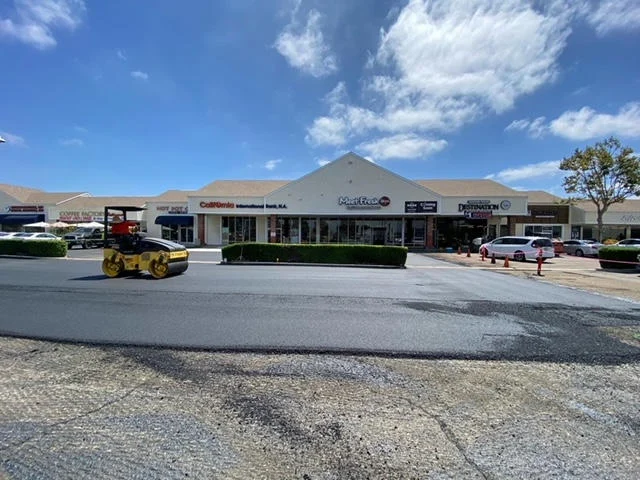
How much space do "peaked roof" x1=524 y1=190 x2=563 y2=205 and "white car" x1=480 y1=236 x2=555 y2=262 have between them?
20605mm

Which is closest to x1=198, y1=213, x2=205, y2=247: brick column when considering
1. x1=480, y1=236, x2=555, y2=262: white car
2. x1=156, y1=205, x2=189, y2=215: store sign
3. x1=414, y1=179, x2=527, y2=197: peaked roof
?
x1=156, y1=205, x2=189, y2=215: store sign

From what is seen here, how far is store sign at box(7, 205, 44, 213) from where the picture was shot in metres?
44.1

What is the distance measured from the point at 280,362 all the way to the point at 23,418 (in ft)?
8.54

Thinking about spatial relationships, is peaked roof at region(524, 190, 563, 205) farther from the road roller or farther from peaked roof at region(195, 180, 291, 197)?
the road roller

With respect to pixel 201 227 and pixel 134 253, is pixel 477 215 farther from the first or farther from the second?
pixel 134 253

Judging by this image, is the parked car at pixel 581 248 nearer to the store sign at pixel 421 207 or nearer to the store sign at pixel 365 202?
the store sign at pixel 421 207

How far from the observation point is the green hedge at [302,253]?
64.7ft

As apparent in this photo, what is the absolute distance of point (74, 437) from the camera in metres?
3.03

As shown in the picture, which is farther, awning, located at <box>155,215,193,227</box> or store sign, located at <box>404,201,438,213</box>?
awning, located at <box>155,215,193,227</box>

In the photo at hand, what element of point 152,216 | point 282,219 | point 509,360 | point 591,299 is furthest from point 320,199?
point 509,360

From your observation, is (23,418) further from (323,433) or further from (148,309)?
(148,309)

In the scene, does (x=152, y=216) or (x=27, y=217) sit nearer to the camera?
(x=152, y=216)

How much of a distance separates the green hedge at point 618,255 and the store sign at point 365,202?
16524 millimetres

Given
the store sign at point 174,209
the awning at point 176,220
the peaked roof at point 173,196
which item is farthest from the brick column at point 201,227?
the peaked roof at point 173,196
